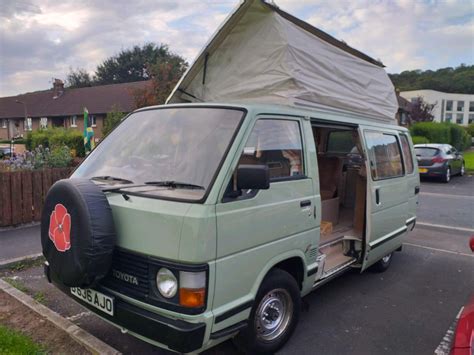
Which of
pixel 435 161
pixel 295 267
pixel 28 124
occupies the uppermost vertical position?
pixel 28 124

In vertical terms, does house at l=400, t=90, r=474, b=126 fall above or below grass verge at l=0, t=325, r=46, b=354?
above

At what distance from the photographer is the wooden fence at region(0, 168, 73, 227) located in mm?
7039

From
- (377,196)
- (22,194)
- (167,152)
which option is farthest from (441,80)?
(167,152)

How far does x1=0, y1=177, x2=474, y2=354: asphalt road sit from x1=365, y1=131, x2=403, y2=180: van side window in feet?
4.92

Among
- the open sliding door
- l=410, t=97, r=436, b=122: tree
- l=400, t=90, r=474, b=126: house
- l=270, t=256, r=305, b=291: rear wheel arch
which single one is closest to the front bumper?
l=270, t=256, r=305, b=291: rear wheel arch

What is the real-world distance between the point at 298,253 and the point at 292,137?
3.51 feet

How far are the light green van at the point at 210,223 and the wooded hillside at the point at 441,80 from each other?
9005 centimetres

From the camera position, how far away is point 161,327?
2494 mm

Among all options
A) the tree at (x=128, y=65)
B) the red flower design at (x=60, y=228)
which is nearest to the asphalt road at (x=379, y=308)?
the red flower design at (x=60, y=228)

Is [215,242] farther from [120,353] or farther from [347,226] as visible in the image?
[347,226]

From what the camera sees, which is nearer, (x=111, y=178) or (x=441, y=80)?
(x=111, y=178)

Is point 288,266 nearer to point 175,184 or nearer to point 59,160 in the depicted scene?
point 175,184

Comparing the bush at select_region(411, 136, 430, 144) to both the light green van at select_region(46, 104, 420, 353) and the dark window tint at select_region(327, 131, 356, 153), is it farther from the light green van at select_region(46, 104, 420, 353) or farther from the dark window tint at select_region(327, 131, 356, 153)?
the light green van at select_region(46, 104, 420, 353)

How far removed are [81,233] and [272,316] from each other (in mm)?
1811
